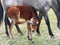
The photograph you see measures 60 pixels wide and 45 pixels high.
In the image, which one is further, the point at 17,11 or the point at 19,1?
the point at 19,1

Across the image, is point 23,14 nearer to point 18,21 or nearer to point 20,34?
point 18,21

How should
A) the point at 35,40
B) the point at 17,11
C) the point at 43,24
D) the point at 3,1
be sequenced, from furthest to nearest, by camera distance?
1. the point at 43,24
2. the point at 3,1
3. the point at 35,40
4. the point at 17,11

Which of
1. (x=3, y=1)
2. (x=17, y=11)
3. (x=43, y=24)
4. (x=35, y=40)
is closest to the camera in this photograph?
(x=17, y=11)

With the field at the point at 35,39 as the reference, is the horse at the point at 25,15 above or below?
above

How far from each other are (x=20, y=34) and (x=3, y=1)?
107 cm

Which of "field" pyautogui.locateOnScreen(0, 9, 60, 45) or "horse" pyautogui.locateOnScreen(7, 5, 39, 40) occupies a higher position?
"horse" pyautogui.locateOnScreen(7, 5, 39, 40)

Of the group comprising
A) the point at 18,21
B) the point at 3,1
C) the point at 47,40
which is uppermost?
the point at 3,1

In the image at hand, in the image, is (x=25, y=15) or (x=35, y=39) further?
(x=35, y=39)

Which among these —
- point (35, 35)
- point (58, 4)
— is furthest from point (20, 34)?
point (58, 4)

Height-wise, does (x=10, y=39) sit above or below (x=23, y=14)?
below

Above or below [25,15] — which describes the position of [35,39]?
below

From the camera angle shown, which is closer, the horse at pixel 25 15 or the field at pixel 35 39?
the horse at pixel 25 15

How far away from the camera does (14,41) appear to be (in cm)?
621

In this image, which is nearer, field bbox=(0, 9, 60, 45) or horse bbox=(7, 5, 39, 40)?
horse bbox=(7, 5, 39, 40)
